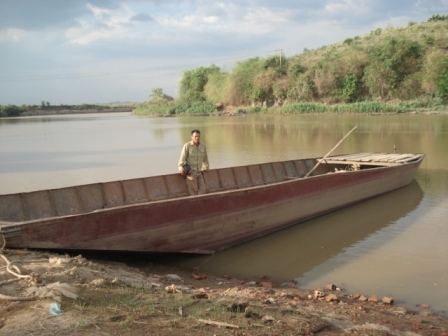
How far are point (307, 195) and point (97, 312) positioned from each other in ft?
18.0

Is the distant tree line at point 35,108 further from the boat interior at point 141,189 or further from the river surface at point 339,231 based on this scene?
the boat interior at point 141,189

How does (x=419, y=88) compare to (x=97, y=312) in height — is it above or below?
above

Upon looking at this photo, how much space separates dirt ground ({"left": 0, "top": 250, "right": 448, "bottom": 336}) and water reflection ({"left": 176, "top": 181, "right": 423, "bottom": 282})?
3.74ft

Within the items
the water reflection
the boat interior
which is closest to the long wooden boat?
the boat interior

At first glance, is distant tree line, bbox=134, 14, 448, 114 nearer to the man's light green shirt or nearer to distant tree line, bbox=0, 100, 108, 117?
distant tree line, bbox=0, 100, 108, 117

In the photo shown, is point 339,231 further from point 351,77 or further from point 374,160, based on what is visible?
point 351,77

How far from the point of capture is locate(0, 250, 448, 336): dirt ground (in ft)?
11.4

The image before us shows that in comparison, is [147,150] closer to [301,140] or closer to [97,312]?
[301,140]

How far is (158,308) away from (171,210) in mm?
2537

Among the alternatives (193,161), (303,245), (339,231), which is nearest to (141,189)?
(193,161)

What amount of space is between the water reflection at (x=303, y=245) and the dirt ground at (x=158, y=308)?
1141 mm

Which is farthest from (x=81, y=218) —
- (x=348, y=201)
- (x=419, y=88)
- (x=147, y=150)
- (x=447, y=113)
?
(x=419, y=88)

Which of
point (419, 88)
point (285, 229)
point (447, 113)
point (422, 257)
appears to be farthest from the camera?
point (419, 88)

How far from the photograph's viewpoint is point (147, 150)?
19.6 meters
